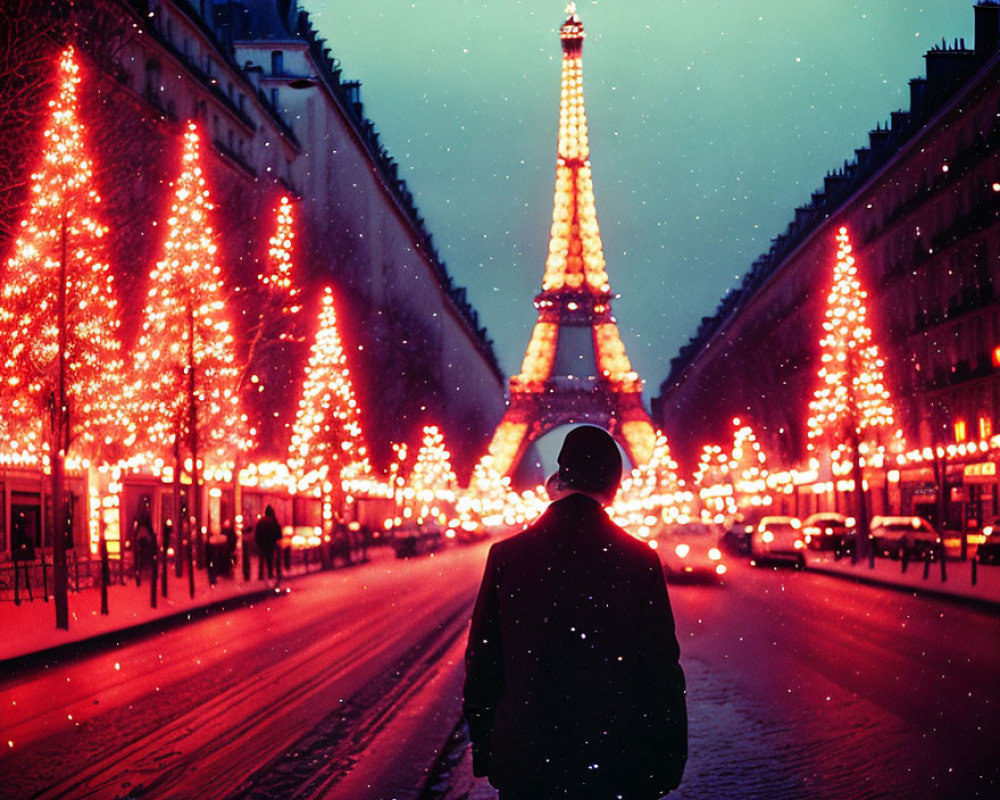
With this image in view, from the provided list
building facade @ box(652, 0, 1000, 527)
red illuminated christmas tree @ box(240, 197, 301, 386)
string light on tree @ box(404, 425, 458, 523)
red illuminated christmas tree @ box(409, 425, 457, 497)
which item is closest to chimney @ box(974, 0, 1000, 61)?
building facade @ box(652, 0, 1000, 527)

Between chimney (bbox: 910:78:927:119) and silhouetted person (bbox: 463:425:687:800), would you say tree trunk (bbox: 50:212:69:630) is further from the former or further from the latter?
chimney (bbox: 910:78:927:119)

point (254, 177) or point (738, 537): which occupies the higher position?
point (254, 177)

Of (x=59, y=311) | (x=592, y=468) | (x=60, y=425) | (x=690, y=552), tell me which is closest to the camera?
(x=592, y=468)

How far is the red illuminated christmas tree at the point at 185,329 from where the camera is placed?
41.1 metres

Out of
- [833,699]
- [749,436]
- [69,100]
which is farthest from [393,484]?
[833,699]

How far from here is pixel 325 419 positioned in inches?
2729

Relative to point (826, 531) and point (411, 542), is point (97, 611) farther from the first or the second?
point (411, 542)

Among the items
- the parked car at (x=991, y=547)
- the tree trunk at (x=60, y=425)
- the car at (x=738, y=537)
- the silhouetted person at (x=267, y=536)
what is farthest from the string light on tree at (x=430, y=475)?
the tree trunk at (x=60, y=425)

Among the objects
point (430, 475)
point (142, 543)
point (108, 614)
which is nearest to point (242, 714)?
point (108, 614)

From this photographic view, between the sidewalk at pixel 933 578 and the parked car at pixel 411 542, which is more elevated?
the parked car at pixel 411 542

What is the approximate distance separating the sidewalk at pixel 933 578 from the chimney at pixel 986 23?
2553 centimetres

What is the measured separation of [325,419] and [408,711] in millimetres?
55629

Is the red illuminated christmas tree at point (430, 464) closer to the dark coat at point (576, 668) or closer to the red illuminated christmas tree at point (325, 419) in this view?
the red illuminated christmas tree at point (325, 419)

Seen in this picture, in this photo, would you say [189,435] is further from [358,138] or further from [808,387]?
[358,138]
